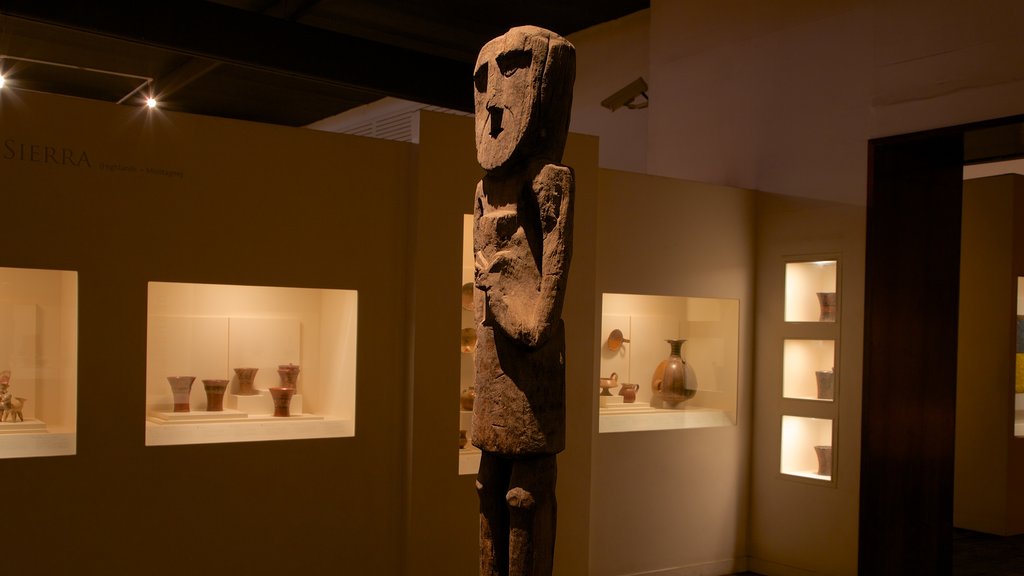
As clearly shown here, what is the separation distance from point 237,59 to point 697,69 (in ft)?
12.8

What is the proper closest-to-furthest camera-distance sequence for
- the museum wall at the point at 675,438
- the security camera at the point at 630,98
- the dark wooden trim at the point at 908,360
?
the dark wooden trim at the point at 908,360 → the museum wall at the point at 675,438 → the security camera at the point at 630,98

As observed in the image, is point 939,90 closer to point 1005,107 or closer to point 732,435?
point 1005,107

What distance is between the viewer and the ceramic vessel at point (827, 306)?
21.5 ft

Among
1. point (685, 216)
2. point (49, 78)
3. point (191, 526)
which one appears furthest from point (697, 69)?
point (49, 78)

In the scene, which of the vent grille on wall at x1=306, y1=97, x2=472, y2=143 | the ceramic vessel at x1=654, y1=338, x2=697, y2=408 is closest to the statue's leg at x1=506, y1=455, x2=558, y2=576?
the ceramic vessel at x1=654, y1=338, x2=697, y2=408

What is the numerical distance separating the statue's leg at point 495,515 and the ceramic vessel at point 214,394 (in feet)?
6.34

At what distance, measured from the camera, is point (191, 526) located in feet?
15.7

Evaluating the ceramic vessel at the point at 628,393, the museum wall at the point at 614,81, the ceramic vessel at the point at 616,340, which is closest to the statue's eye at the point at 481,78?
the ceramic vessel at the point at 616,340

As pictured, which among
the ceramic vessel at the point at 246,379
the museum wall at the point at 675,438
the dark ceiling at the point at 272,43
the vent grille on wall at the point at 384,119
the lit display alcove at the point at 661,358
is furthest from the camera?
the vent grille on wall at the point at 384,119

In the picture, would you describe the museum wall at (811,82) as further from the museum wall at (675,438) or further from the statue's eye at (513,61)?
the statue's eye at (513,61)

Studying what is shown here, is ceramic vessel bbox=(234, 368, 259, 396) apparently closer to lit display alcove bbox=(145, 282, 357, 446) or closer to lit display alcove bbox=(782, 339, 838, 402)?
lit display alcove bbox=(145, 282, 357, 446)

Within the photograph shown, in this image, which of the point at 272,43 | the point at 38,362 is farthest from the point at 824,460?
the point at 272,43

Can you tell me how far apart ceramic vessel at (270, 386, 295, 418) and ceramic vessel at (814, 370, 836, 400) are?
146 inches

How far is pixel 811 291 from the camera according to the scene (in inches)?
265
